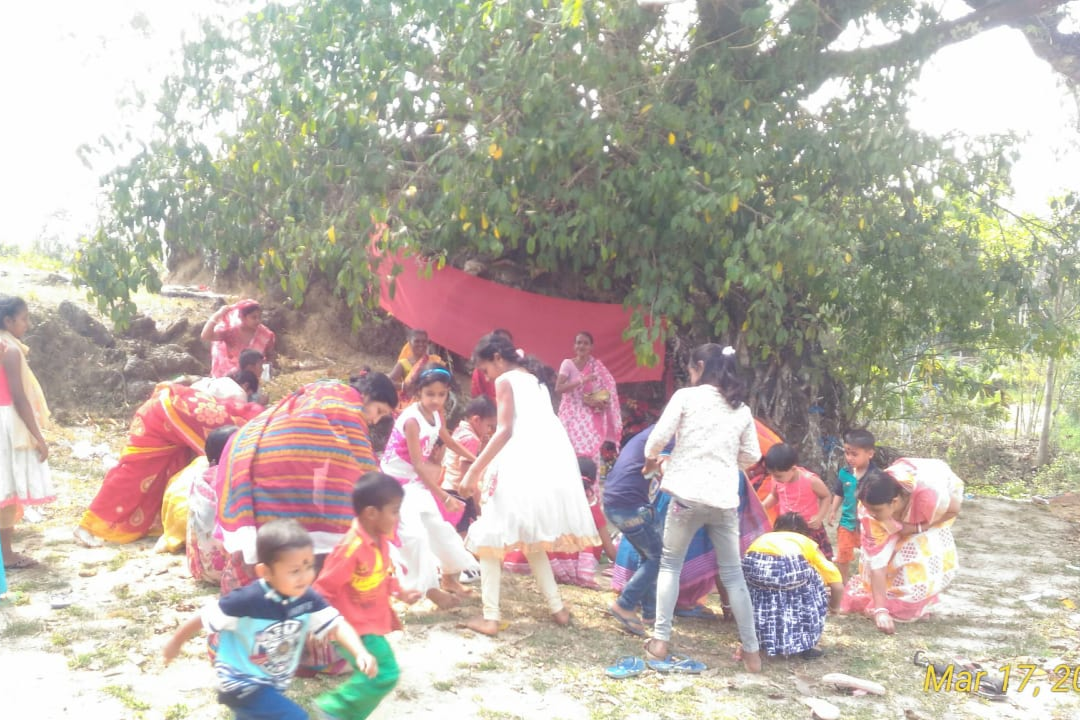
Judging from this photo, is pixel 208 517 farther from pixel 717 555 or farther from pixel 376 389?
pixel 717 555

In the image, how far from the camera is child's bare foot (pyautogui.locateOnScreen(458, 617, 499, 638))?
4.47 metres

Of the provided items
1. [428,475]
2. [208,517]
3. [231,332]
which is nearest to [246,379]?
[231,332]

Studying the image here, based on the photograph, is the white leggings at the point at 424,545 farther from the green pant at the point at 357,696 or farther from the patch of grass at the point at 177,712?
the green pant at the point at 357,696

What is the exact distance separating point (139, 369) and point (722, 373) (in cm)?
690

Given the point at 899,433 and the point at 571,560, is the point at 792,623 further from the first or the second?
the point at 899,433

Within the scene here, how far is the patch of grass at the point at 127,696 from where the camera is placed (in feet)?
11.5

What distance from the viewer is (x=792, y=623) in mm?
4461

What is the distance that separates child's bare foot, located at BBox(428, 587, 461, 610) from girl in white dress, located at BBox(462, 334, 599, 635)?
238 mm

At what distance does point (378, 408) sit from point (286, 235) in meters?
2.85

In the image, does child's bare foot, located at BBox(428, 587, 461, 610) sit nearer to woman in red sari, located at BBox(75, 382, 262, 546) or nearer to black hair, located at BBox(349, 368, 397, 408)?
black hair, located at BBox(349, 368, 397, 408)

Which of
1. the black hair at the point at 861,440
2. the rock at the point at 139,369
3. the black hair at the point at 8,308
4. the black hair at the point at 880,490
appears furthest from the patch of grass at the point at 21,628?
the rock at the point at 139,369

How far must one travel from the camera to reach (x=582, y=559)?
5.62 metres

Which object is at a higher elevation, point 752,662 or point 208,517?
point 208,517

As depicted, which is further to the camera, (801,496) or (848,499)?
(848,499)
